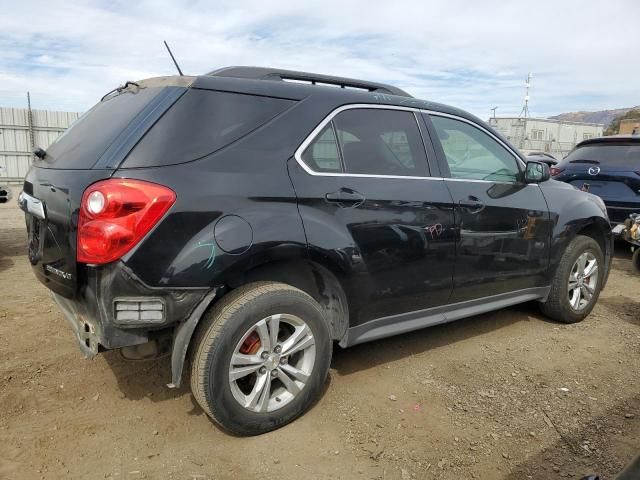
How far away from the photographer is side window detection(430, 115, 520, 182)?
3.51 m

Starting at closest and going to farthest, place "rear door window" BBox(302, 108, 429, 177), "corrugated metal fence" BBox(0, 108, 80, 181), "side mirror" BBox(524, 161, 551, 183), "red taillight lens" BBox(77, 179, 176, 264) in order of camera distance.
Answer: "red taillight lens" BBox(77, 179, 176, 264), "rear door window" BBox(302, 108, 429, 177), "side mirror" BBox(524, 161, 551, 183), "corrugated metal fence" BBox(0, 108, 80, 181)

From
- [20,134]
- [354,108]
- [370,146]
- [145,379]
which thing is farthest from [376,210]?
[20,134]

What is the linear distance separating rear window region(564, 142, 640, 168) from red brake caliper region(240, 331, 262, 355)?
634cm

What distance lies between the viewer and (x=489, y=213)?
11.7 ft

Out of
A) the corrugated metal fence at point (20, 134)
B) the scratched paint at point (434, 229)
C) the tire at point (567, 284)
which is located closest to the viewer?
the scratched paint at point (434, 229)

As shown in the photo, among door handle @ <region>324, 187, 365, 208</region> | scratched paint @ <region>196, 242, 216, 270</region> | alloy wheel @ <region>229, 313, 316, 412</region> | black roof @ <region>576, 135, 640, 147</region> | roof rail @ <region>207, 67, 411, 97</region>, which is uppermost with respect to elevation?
roof rail @ <region>207, 67, 411, 97</region>

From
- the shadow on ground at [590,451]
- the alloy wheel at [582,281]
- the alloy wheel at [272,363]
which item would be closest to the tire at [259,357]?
the alloy wheel at [272,363]

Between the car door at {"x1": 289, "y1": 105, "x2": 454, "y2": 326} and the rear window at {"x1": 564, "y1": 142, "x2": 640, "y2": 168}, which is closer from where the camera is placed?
the car door at {"x1": 289, "y1": 105, "x2": 454, "y2": 326}

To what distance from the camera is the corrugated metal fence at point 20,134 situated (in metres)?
16.1

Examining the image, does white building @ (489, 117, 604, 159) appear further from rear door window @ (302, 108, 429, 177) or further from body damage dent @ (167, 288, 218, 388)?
body damage dent @ (167, 288, 218, 388)

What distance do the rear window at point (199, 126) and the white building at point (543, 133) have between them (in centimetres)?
2472

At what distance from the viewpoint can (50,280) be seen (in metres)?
2.64

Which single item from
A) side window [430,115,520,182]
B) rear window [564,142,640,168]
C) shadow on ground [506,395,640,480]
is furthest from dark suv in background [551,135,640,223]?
shadow on ground [506,395,640,480]

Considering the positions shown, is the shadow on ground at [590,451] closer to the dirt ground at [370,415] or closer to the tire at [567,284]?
the dirt ground at [370,415]
